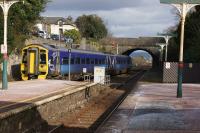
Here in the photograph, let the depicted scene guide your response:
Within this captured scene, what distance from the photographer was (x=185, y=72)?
47438 millimetres

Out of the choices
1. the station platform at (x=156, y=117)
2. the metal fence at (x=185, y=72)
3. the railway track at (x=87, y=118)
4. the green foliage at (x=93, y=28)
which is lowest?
the railway track at (x=87, y=118)

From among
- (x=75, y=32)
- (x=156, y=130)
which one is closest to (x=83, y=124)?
(x=156, y=130)

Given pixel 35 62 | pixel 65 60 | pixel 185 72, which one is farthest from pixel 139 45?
pixel 35 62

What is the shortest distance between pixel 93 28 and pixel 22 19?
276 ft

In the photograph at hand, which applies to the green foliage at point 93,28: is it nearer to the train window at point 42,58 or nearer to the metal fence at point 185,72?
the metal fence at point 185,72

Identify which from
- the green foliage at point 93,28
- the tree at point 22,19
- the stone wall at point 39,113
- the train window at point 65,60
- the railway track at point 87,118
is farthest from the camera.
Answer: the green foliage at point 93,28

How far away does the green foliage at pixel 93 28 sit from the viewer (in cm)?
13461

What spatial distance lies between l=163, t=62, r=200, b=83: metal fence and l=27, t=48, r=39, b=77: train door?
10.7m

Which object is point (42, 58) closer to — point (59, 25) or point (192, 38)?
point (192, 38)

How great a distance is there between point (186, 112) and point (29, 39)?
35250mm

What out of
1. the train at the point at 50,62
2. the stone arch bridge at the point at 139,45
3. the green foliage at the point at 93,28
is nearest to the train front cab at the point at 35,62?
the train at the point at 50,62

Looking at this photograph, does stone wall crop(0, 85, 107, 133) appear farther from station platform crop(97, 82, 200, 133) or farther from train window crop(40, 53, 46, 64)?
train window crop(40, 53, 46, 64)

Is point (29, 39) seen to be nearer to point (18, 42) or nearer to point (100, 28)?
point (18, 42)

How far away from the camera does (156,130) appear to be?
52.7 ft
